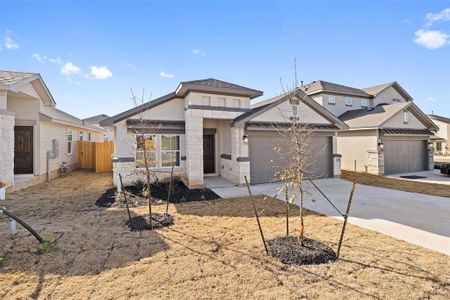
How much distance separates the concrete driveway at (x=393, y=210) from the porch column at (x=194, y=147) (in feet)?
3.59

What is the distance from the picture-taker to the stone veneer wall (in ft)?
31.1

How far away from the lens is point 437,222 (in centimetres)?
605

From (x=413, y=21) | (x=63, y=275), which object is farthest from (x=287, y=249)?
(x=413, y=21)

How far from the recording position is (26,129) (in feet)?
38.5

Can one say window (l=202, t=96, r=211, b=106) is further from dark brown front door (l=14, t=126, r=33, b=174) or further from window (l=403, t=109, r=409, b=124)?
window (l=403, t=109, r=409, b=124)

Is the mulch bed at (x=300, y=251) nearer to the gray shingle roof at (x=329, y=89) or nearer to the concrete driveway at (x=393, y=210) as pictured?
the concrete driveway at (x=393, y=210)

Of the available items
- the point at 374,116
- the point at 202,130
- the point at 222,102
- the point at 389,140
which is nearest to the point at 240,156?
the point at 202,130

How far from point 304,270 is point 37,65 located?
651 inches

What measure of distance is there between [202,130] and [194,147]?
47.3 inches

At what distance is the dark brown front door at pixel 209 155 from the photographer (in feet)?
47.2

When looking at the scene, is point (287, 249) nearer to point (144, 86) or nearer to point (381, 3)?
point (144, 86)

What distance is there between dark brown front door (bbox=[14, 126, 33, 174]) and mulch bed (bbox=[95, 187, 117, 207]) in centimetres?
527

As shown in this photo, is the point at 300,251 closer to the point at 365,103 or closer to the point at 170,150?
the point at 170,150

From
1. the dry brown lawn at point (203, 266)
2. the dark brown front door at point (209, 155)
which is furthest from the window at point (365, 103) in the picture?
the dry brown lawn at point (203, 266)
